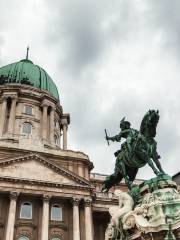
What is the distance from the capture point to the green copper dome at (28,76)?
2052 inches

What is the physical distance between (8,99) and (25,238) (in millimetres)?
22043

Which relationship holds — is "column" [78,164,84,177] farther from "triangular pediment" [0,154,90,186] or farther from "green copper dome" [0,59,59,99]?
"green copper dome" [0,59,59,99]

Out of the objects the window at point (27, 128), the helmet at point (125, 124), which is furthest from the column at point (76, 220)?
the helmet at point (125, 124)

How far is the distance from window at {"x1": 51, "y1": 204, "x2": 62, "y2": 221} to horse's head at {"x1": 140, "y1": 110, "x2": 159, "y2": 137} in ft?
95.9

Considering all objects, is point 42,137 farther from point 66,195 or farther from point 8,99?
point 66,195

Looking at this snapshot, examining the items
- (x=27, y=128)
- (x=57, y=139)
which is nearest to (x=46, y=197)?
(x=27, y=128)

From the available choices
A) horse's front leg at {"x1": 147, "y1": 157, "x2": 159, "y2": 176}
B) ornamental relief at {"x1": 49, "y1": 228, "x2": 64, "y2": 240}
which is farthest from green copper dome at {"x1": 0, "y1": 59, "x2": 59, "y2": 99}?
horse's front leg at {"x1": 147, "y1": 157, "x2": 159, "y2": 176}

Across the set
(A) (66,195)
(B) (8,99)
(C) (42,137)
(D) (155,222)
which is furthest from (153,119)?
(B) (8,99)

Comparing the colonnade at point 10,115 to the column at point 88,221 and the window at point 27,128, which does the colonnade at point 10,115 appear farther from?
the column at point 88,221

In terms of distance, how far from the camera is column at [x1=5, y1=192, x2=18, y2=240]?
3031cm

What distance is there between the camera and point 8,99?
160 ft

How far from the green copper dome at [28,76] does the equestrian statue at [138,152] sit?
148 feet

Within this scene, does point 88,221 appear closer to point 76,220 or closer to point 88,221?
point 88,221

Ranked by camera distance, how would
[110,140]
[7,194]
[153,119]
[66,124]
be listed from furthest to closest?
[66,124], [7,194], [110,140], [153,119]
